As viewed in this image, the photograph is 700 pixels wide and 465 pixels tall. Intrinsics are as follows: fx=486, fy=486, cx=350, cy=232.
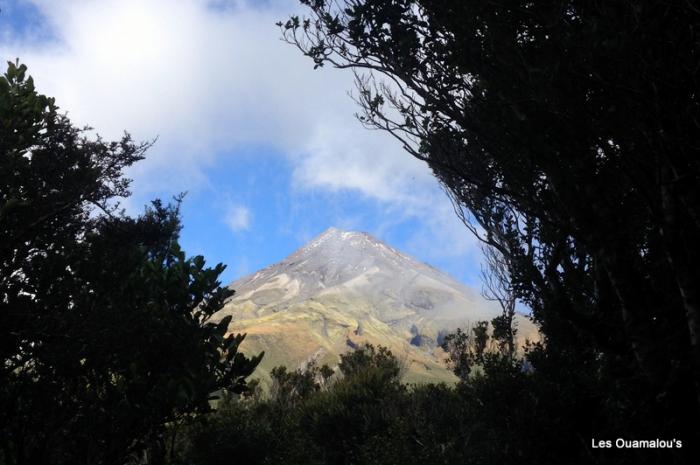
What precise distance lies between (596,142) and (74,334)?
231 inches

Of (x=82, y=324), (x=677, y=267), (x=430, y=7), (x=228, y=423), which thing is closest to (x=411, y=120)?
(x=430, y=7)

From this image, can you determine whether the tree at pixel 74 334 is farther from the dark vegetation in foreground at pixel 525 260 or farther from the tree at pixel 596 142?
the tree at pixel 596 142

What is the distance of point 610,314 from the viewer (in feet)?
23.7

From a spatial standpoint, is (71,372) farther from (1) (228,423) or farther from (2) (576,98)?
(1) (228,423)

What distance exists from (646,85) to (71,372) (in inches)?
237

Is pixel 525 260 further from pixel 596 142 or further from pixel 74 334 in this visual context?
pixel 74 334

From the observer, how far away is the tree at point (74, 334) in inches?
177

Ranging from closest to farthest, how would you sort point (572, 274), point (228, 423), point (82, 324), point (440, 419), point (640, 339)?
1. point (82, 324)
2. point (640, 339)
3. point (572, 274)
4. point (440, 419)
5. point (228, 423)

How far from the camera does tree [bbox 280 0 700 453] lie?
4.53 meters

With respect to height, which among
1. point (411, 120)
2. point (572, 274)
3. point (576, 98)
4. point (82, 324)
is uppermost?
point (411, 120)

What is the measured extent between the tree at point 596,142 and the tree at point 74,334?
4.49 meters

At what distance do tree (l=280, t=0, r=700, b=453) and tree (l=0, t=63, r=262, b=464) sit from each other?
177 inches

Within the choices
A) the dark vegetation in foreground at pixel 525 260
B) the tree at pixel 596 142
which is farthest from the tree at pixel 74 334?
the tree at pixel 596 142

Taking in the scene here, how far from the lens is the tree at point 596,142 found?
14.9 feet
